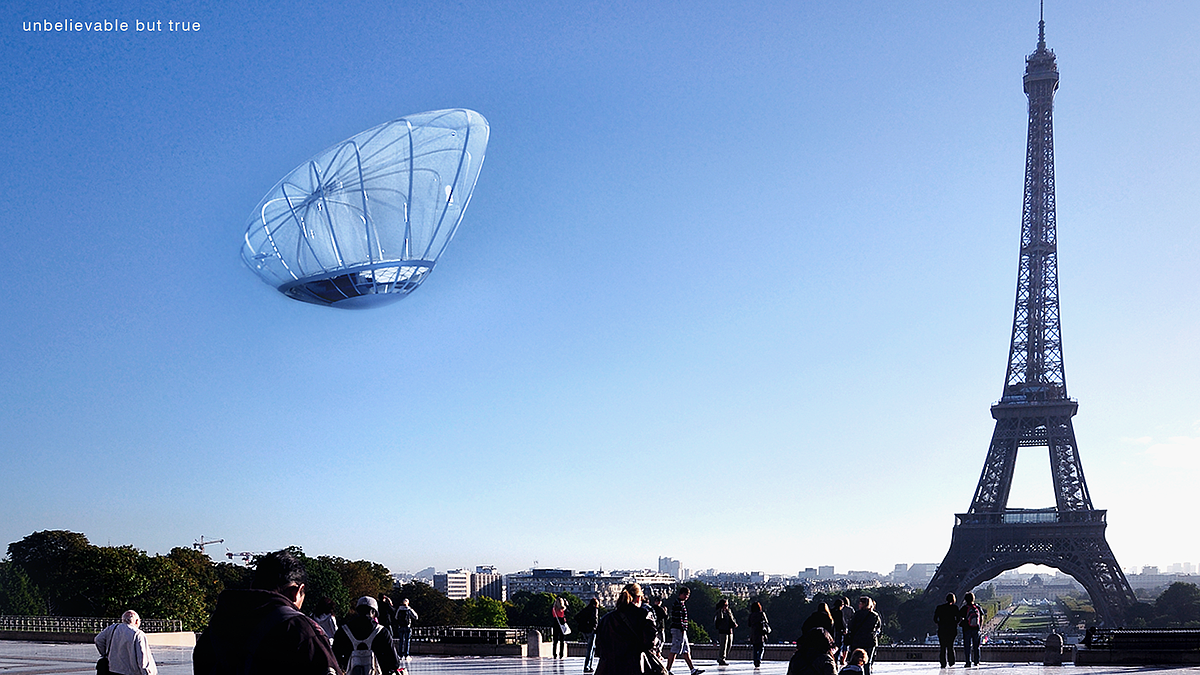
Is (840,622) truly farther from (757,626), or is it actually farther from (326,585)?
(326,585)

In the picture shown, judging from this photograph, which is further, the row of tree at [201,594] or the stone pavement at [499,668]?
the row of tree at [201,594]

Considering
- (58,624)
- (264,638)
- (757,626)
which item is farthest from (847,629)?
(58,624)

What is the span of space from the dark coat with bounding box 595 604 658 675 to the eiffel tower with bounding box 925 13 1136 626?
62281mm

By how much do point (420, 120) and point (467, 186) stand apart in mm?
1077

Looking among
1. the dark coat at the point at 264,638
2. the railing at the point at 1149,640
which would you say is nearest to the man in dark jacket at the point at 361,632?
the dark coat at the point at 264,638

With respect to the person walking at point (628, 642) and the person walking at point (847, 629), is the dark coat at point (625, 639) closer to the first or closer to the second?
the person walking at point (628, 642)

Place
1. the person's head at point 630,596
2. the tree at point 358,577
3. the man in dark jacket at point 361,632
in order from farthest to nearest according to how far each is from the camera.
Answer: the tree at point 358,577 → the person's head at point 630,596 → the man in dark jacket at point 361,632

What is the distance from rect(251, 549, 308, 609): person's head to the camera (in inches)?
165

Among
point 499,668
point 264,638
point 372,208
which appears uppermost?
point 372,208

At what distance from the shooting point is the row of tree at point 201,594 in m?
61.1

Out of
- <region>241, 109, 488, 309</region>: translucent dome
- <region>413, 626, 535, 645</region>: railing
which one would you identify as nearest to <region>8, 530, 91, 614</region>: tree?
<region>413, 626, 535, 645</region>: railing

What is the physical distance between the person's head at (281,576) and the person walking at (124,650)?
419 cm

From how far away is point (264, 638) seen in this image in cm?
393

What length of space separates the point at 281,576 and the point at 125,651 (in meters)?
4.41
